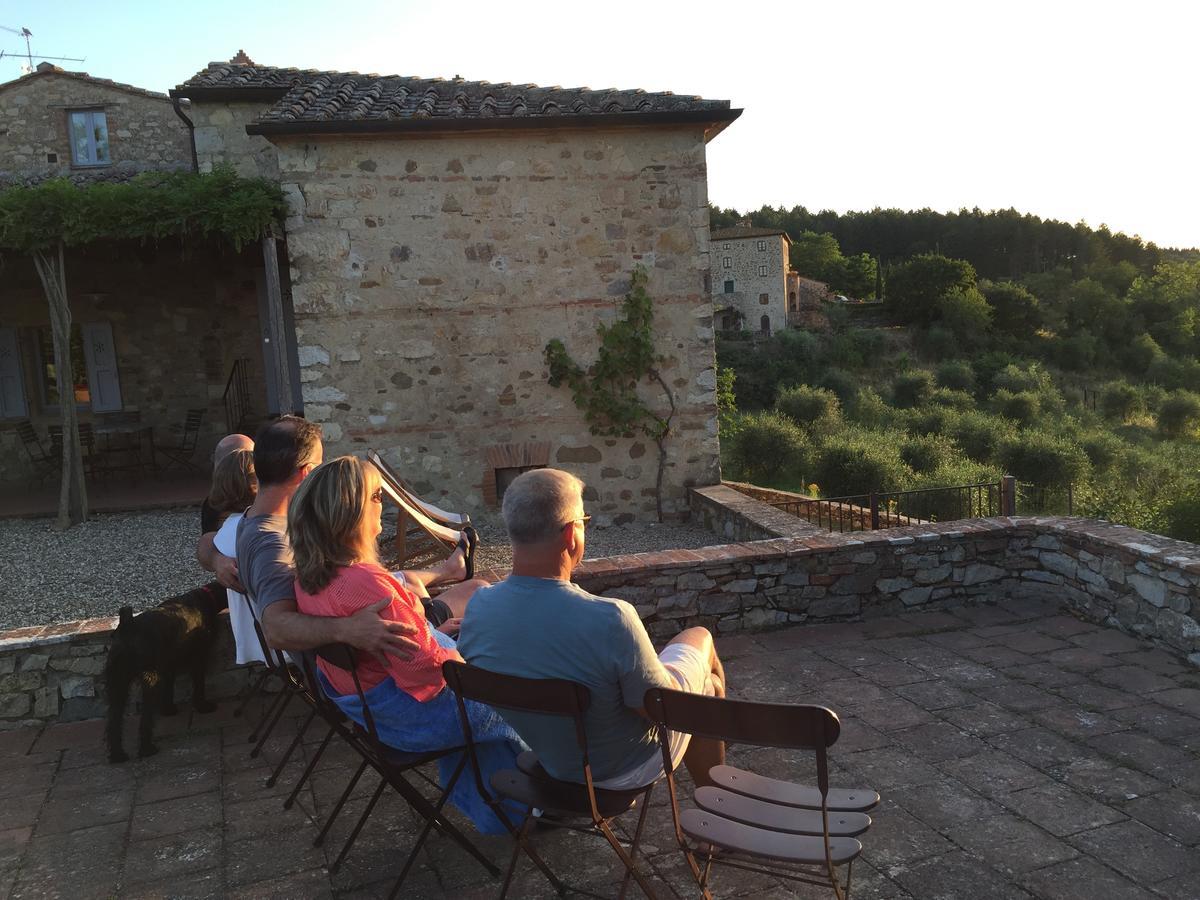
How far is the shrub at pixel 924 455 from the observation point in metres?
16.9

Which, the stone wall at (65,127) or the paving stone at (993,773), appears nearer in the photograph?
the paving stone at (993,773)

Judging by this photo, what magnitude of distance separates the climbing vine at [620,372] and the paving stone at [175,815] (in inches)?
240

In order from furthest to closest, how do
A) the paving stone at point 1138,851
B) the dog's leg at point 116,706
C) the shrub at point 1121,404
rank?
the shrub at point 1121,404 → the dog's leg at point 116,706 → the paving stone at point 1138,851

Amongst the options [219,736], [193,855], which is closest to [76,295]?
[219,736]

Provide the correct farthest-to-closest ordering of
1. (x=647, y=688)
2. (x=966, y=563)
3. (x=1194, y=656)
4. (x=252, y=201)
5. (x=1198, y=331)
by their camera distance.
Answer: (x=1198, y=331) → (x=252, y=201) → (x=966, y=563) → (x=1194, y=656) → (x=647, y=688)

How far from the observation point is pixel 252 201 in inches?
320

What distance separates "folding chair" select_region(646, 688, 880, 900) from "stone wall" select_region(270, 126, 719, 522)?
6.72 meters

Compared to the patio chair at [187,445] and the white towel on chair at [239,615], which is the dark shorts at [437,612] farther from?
the patio chair at [187,445]

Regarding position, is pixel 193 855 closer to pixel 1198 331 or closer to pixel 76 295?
pixel 76 295

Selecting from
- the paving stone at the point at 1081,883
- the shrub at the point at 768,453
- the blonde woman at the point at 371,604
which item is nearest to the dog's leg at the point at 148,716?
the blonde woman at the point at 371,604

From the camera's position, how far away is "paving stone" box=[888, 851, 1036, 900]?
8.21 feet

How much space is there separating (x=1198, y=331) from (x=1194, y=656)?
51.4 metres

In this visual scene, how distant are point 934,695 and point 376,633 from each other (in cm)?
261

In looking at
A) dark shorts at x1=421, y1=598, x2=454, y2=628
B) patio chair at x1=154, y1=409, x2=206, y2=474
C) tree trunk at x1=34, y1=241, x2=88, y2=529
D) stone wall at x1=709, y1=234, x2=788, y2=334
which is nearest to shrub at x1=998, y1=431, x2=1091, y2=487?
patio chair at x1=154, y1=409, x2=206, y2=474
